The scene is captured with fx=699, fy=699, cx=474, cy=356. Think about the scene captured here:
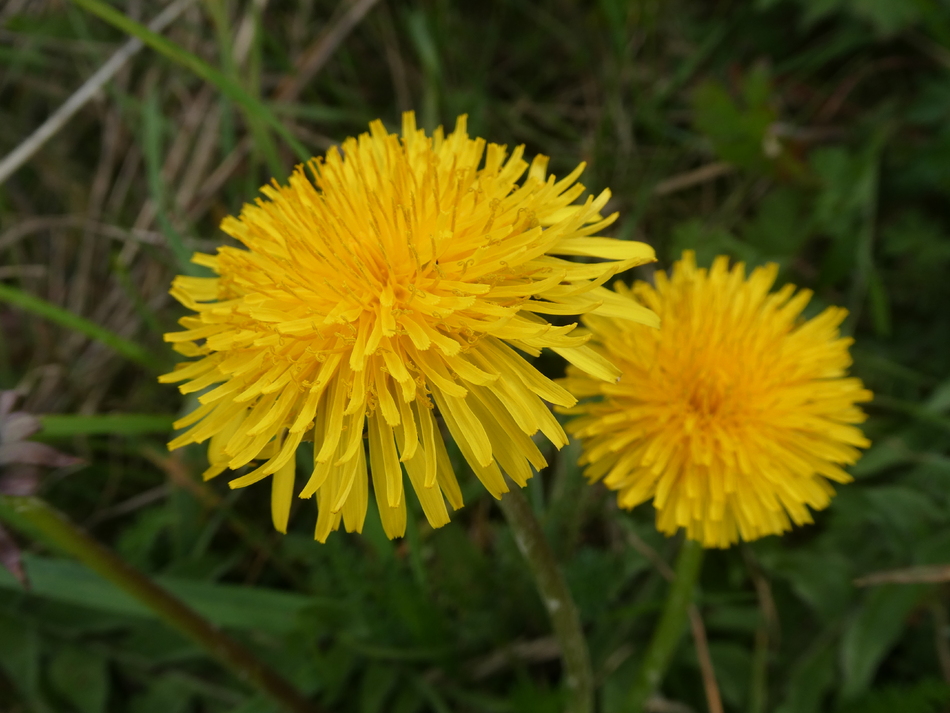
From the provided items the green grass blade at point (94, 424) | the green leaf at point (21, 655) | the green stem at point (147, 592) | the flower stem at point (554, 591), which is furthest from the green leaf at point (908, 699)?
the green leaf at point (21, 655)

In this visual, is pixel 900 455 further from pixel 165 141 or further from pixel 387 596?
pixel 165 141

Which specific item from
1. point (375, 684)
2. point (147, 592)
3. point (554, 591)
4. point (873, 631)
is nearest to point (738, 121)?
point (873, 631)

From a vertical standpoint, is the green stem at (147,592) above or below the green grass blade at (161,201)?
below

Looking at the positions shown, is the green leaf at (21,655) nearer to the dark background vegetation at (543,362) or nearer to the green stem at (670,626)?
the dark background vegetation at (543,362)

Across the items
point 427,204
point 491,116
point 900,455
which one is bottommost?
point 900,455

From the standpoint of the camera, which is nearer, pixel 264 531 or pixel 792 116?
pixel 264 531

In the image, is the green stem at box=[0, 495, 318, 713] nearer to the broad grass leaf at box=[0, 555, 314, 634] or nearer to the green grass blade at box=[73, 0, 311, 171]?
the broad grass leaf at box=[0, 555, 314, 634]

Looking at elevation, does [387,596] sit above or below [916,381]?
below

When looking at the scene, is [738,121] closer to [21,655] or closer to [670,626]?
[670,626]

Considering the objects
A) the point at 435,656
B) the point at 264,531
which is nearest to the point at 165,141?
the point at 264,531
